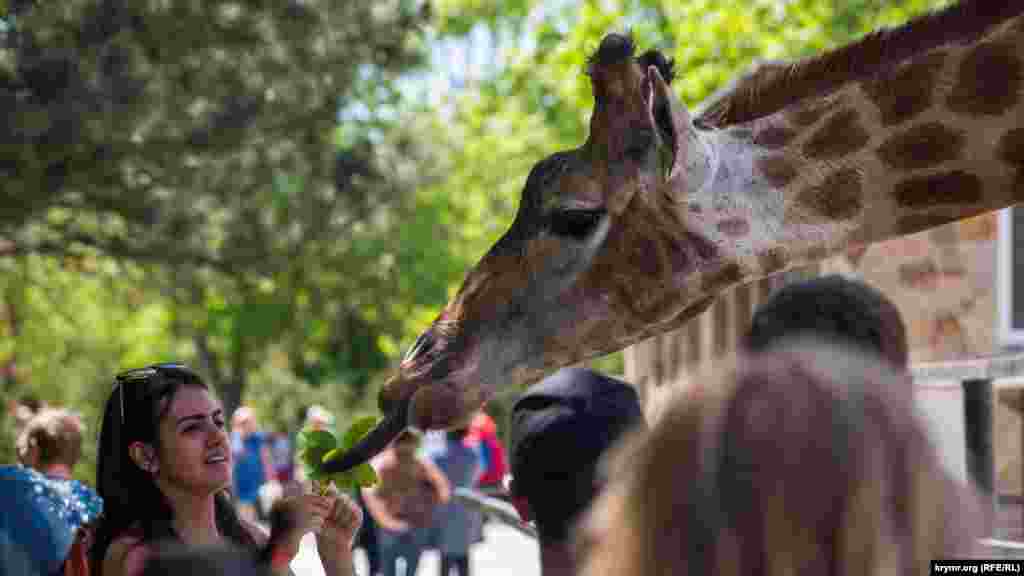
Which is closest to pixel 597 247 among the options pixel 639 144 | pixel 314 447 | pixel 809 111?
pixel 639 144

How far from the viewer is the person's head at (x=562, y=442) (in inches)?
119

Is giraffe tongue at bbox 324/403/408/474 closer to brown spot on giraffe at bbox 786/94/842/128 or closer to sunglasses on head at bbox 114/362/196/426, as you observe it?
sunglasses on head at bbox 114/362/196/426

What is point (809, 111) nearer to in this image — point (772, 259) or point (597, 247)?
point (772, 259)

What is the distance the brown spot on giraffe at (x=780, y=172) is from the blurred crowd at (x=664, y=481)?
120cm

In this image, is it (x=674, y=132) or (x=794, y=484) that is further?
(x=674, y=132)

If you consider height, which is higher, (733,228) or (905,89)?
(905,89)

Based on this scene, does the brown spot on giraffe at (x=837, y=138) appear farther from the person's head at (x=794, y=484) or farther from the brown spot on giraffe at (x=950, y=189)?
the person's head at (x=794, y=484)

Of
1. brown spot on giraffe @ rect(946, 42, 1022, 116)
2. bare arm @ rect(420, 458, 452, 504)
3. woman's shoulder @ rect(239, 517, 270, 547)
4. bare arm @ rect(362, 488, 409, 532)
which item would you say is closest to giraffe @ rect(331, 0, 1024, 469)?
brown spot on giraffe @ rect(946, 42, 1022, 116)

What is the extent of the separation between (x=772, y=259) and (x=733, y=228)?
146 millimetres

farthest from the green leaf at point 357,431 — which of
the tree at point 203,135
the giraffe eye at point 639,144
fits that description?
the tree at point 203,135

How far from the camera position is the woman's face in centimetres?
362

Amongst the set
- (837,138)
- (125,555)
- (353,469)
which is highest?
(837,138)

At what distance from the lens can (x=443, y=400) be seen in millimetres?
3797

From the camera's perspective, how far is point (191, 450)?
11.9ft
